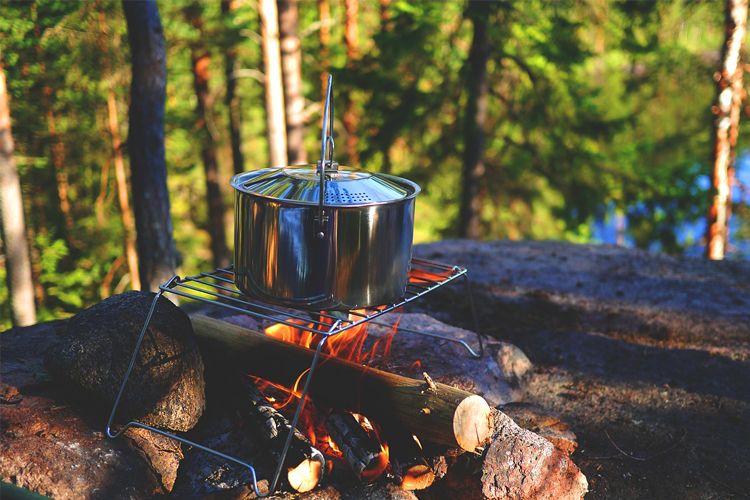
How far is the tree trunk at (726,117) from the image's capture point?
35.2ft

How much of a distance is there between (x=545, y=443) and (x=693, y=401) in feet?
6.37

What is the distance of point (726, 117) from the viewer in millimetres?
11242

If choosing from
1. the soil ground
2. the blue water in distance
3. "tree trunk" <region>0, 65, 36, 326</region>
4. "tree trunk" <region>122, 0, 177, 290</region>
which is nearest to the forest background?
the blue water in distance

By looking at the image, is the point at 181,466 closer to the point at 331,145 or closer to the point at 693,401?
A: the point at 331,145

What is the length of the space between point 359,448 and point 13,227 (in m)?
8.11

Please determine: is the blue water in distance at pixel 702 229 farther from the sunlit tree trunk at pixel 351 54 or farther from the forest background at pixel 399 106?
the sunlit tree trunk at pixel 351 54

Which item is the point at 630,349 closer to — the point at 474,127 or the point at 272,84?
the point at 474,127

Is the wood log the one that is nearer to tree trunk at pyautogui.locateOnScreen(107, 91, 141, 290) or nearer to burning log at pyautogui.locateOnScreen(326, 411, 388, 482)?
burning log at pyautogui.locateOnScreen(326, 411, 388, 482)

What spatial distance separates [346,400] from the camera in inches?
157

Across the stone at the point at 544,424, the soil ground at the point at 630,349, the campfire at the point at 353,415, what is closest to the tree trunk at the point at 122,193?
the soil ground at the point at 630,349

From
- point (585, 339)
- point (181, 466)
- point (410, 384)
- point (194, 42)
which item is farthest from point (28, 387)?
point (194, 42)

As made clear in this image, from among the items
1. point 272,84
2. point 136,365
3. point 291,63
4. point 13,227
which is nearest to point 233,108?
point 272,84

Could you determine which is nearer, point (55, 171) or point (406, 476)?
point (406, 476)

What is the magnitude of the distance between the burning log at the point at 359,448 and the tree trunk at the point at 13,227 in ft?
25.4
